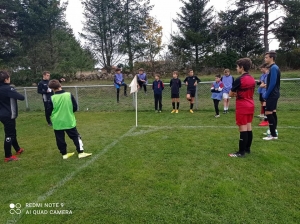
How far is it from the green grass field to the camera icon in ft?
0.14

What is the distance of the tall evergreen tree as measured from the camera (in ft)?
84.2

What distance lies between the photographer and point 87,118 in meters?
9.77

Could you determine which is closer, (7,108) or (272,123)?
(7,108)

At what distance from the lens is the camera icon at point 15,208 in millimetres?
3068

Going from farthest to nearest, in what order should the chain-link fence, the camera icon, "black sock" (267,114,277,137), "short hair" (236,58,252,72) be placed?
the chain-link fence → "black sock" (267,114,277,137) → "short hair" (236,58,252,72) → the camera icon

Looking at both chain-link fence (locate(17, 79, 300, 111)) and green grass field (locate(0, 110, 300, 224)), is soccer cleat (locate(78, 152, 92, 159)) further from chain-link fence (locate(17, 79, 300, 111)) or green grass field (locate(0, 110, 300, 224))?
chain-link fence (locate(17, 79, 300, 111))

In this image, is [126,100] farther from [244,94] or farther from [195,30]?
[195,30]

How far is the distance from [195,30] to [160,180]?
990 inches

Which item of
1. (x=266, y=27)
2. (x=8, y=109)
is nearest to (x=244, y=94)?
(x=8, y=109)

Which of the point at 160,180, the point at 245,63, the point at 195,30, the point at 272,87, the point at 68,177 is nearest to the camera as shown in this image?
the point at 160,180

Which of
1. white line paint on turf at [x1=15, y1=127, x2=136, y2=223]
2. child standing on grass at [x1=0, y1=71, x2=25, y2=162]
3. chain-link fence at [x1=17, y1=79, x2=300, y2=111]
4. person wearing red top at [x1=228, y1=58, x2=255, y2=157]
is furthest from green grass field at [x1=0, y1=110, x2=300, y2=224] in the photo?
chain-link fence at [x1=17, y1=79, x2=300, y2=111]

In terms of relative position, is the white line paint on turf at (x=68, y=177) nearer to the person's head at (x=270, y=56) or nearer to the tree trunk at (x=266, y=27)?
the person's head at (x=270, y=56)

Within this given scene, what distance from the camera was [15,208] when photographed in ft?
10.4

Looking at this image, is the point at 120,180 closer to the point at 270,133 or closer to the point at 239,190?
the point at 239,190
